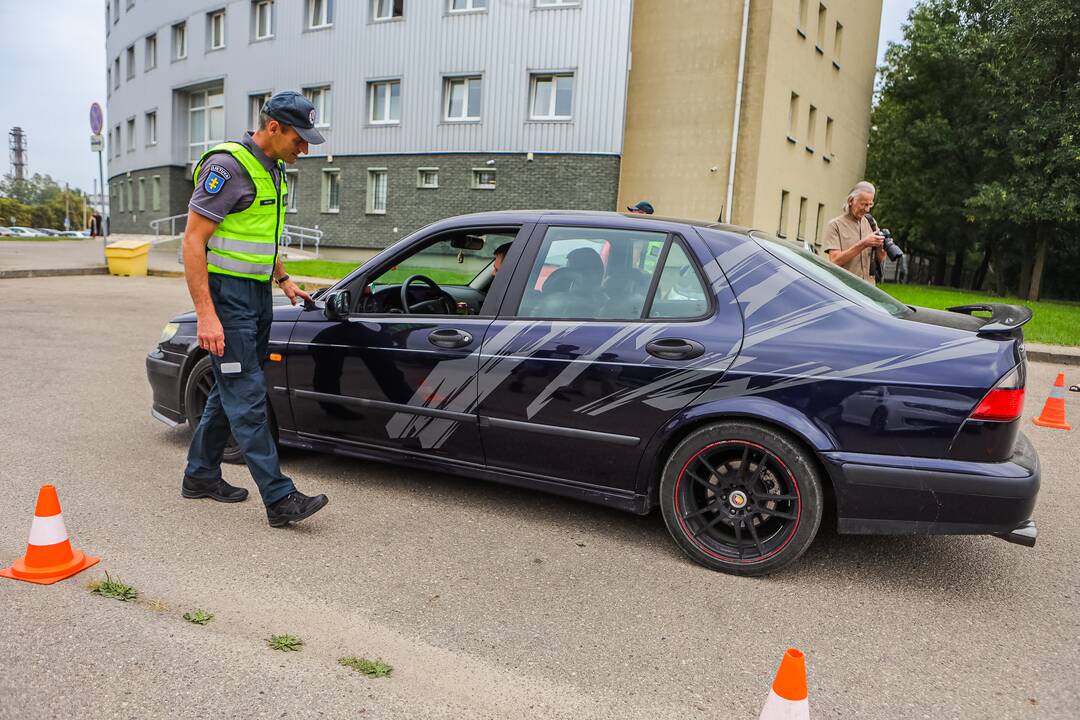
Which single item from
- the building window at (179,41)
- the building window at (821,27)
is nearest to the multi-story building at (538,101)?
the building window at (821,27)

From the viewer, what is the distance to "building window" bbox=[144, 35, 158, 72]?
33.9 meters

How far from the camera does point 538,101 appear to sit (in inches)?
848

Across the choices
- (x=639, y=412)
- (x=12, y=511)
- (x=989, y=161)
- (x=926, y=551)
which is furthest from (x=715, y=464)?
(x=989, y=161)

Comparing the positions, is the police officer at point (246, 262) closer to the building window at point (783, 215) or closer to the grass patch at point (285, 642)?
the grass patch at point (285, 642)

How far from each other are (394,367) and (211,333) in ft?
3.00

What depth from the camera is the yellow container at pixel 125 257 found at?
16.7 meters

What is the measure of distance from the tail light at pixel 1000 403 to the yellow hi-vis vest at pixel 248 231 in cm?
307

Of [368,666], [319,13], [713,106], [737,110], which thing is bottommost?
[368,666]

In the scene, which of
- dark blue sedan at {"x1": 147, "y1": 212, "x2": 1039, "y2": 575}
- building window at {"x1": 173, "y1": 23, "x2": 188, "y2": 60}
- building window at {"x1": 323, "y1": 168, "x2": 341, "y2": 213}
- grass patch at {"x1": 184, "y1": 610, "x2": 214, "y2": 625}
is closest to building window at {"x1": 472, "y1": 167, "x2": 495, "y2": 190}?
building window at {"x1": 323, "y1": 168, "x2": 341, "y2": 213}

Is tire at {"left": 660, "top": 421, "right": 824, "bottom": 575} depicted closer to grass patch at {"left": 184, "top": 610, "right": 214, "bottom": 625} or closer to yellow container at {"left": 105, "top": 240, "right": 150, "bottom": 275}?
grass patch at {"left": 184, "top": 610, "right": 214, "bottom": 625}

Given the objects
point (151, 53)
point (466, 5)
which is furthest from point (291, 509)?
point (151, 53)

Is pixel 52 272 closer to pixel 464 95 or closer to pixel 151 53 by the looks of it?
pixel 464 95

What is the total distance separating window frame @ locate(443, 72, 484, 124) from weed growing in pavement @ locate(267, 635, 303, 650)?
20.9 m

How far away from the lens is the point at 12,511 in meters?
3.65
